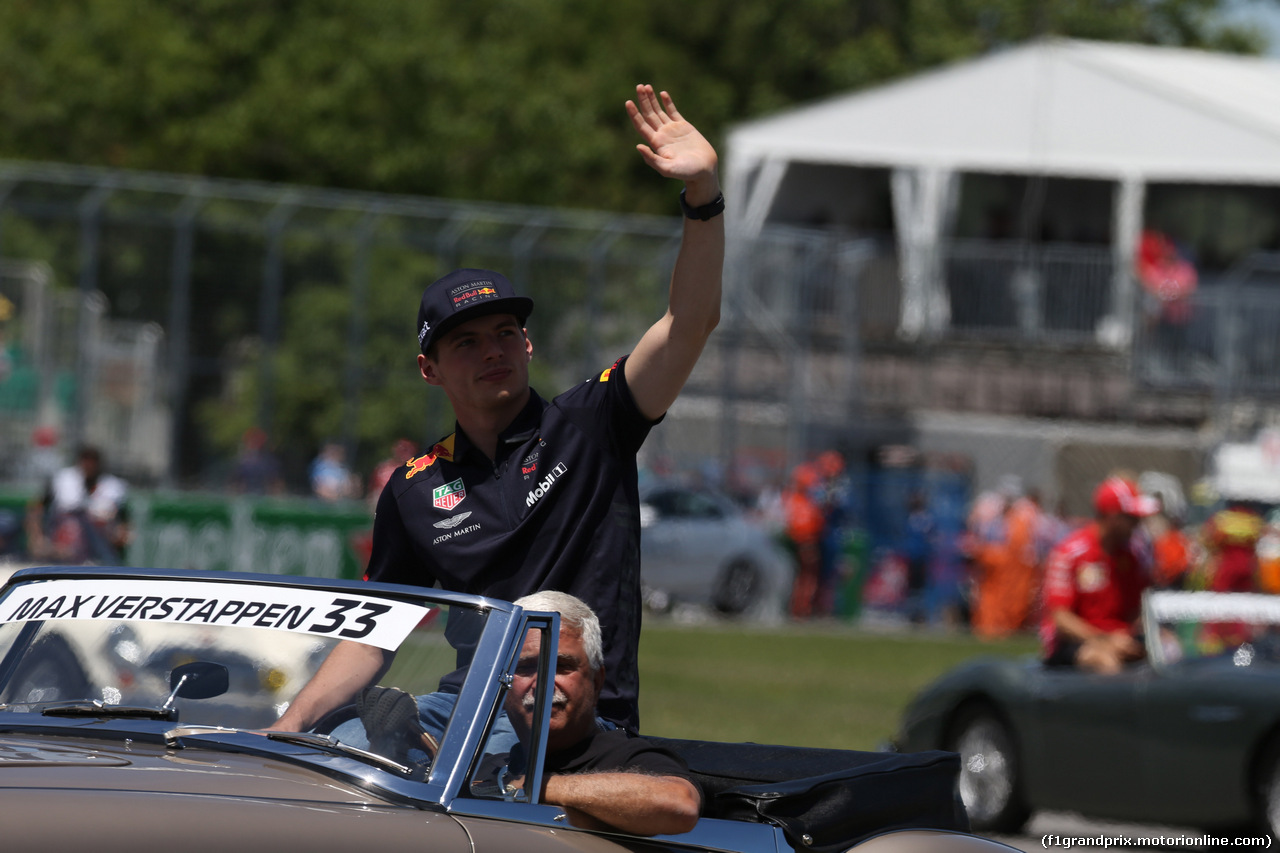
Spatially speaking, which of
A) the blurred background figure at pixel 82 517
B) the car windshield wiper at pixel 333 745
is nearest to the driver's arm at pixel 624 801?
the car windshield wiper at pixel 333 745

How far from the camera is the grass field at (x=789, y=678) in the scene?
42.0 ft

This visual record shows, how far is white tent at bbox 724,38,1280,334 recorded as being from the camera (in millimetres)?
Answer: 32469

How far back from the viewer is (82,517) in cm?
1612

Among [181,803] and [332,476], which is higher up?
[181,803]

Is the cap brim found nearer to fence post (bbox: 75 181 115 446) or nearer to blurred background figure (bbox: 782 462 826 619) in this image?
fence post (bbox: 75 181 115 446)

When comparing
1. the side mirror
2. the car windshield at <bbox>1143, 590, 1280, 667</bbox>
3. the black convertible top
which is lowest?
the car windshield at <bbox>1143, 590, 1280, 667</bbox>

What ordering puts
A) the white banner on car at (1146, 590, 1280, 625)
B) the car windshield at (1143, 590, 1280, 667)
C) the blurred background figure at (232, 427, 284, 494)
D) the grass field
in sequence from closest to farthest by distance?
the car windshield at (1143, 590, 1280, 667) < the white banner on car at (1146, 590, 1280, 625) < the grass field < the blurred background figure at (232, 427, 284, 494)

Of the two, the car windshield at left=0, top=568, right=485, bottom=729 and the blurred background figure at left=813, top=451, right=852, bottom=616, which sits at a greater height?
the car windshield at left=0, top=568, right=485, bottom=729

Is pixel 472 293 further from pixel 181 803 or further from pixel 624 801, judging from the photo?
pixel 181 803

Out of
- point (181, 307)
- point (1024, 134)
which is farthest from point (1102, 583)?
point (1024, 134)

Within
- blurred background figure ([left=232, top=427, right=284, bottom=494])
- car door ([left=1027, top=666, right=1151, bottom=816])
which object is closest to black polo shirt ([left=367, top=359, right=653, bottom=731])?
car door ([left=1027, top=666, right=1151, bottom=816])

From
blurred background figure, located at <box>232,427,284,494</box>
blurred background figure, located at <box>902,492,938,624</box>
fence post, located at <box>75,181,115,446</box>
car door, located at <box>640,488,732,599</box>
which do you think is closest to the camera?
fence post, located at <box>75,181,115,446</box>

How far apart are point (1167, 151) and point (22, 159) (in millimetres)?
19980

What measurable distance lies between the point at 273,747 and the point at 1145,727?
21.7 feet
